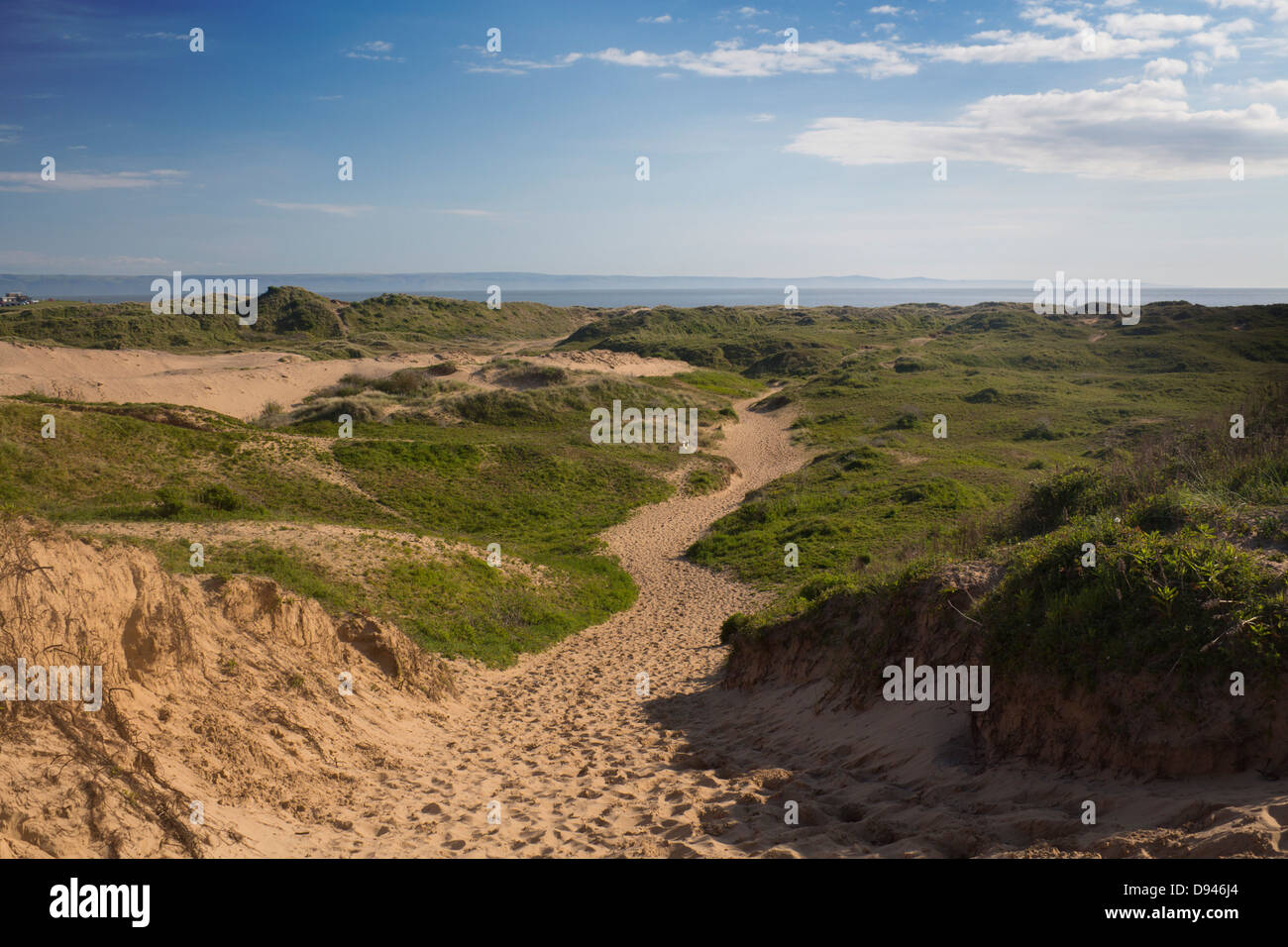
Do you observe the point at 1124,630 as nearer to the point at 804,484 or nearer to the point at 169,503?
the point at 169,503

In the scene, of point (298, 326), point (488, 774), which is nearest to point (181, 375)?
point (488, 774)

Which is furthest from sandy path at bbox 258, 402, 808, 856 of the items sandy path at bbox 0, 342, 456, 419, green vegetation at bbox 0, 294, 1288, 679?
sandy path at bbox 0, 342, 456, 419

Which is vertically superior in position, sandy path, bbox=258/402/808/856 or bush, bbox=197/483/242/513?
bush, bbox=197/483/242/513

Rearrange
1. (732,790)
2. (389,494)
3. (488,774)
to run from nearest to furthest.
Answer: (732,790) < (488,774) < (389,494)

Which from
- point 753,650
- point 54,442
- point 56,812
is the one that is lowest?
point 753,650

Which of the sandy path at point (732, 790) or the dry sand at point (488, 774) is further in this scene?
the dry sand at point (488, 774)

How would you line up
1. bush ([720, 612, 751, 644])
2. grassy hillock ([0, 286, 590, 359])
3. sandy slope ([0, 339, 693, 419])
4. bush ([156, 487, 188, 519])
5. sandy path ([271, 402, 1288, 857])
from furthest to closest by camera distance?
grassy hillock ([0, 286, 590, 359]), sandy slope ([0, 339, 693, 419]), bush ([156, 487, 188, 519]), bush ([720, 612, 751, 644]), sandy path ([271, 402, 1288, 857])

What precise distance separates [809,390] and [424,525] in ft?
127

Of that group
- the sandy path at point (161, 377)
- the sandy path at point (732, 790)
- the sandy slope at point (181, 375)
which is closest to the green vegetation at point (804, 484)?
the sandy path at point (732, 790)

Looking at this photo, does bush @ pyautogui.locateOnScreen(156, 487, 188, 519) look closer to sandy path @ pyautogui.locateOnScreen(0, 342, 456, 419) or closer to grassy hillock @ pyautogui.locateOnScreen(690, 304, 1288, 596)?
grassy hillock @ pyautogui.locateOnScreen(690, 304, 1288, 596)

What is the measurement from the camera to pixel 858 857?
18.4 feet

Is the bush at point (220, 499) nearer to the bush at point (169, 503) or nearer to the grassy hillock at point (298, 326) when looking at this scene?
the bush at point (169, 503)
